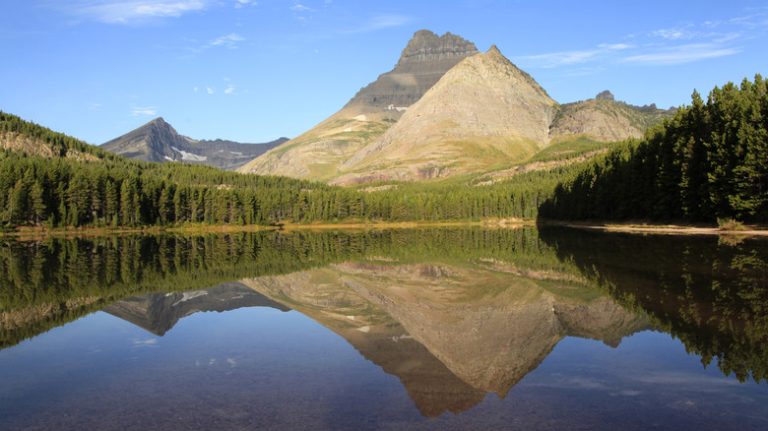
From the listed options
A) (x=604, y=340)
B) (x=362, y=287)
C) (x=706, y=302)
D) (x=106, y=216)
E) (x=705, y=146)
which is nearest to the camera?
(x=604, y=340)

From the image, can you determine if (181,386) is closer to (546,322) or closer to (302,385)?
(302,385)

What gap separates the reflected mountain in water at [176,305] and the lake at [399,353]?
0.71 feet

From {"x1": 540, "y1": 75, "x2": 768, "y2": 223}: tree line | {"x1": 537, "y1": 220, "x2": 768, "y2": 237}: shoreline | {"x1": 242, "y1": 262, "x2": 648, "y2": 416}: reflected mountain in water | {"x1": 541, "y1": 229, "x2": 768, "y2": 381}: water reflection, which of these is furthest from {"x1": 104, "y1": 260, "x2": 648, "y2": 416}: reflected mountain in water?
{"x1": 540, "y1": 75, "x2": 768, "y2": 223}: tree line

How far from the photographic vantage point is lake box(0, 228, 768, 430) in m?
13.0

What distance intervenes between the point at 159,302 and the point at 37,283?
13.3 metres

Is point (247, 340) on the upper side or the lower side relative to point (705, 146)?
lower

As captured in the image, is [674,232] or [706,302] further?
[674,232]

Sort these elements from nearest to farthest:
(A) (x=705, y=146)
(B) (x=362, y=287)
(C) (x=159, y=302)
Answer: (C) (x=159, y=302) → (B) (x=362, y=287) → (A) (x=705, y=146)

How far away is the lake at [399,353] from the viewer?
1295 cm

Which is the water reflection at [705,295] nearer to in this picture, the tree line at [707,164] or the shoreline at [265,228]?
the tree line at [707,164]

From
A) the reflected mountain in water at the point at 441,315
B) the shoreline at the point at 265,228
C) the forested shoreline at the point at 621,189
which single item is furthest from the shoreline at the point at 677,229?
the reflected mountain in water at the point at 441,315

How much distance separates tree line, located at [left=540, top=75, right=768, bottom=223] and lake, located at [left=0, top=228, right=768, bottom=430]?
42.1 metres

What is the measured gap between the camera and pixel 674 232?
84.6 m

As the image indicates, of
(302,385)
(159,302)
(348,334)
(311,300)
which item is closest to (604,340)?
(348,334)
